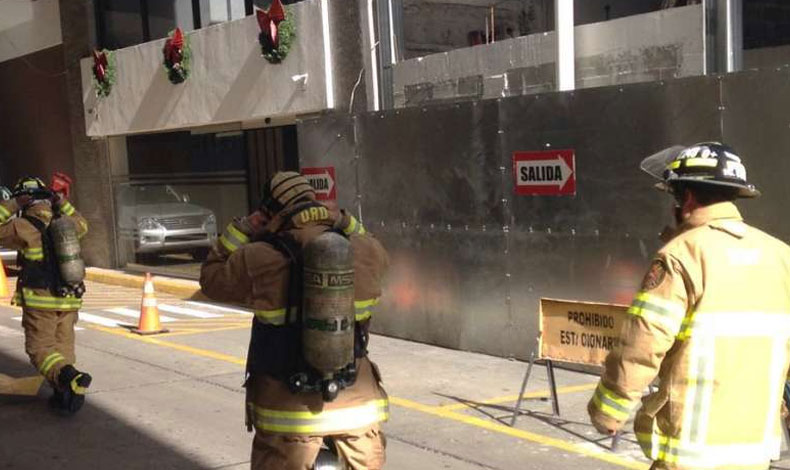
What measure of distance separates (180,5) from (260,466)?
13.6 metres

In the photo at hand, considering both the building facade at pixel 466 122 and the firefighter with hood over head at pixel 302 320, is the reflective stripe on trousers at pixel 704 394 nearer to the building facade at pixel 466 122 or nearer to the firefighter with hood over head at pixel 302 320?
the firefighter with hood over head at pixel 302 320

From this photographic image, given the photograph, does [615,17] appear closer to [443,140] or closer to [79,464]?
[443,140]

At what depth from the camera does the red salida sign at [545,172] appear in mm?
8562

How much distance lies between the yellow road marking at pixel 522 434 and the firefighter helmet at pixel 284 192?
308 cm

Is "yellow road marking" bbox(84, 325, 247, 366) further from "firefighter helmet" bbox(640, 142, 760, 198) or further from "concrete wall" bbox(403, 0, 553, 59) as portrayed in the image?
"firefighter helmet" bbox(640, 142, 760, 198)

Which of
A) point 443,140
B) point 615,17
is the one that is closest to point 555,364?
point 443,140

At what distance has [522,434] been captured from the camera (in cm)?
677

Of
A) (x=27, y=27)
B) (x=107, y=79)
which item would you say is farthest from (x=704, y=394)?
(x=27, y=27)

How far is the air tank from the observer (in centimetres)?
738

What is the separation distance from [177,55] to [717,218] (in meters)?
13.4

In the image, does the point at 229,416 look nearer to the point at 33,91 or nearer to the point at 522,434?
the point at 522,434

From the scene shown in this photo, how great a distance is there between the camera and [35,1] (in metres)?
19.6

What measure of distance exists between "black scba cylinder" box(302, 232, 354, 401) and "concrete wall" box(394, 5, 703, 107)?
5901 mm

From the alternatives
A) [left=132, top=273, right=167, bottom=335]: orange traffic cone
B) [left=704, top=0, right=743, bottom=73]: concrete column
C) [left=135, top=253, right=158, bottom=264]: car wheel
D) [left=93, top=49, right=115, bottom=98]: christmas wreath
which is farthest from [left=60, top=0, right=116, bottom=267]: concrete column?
→ [left=704, top=0, right=743, bottom=73]: concrete column
